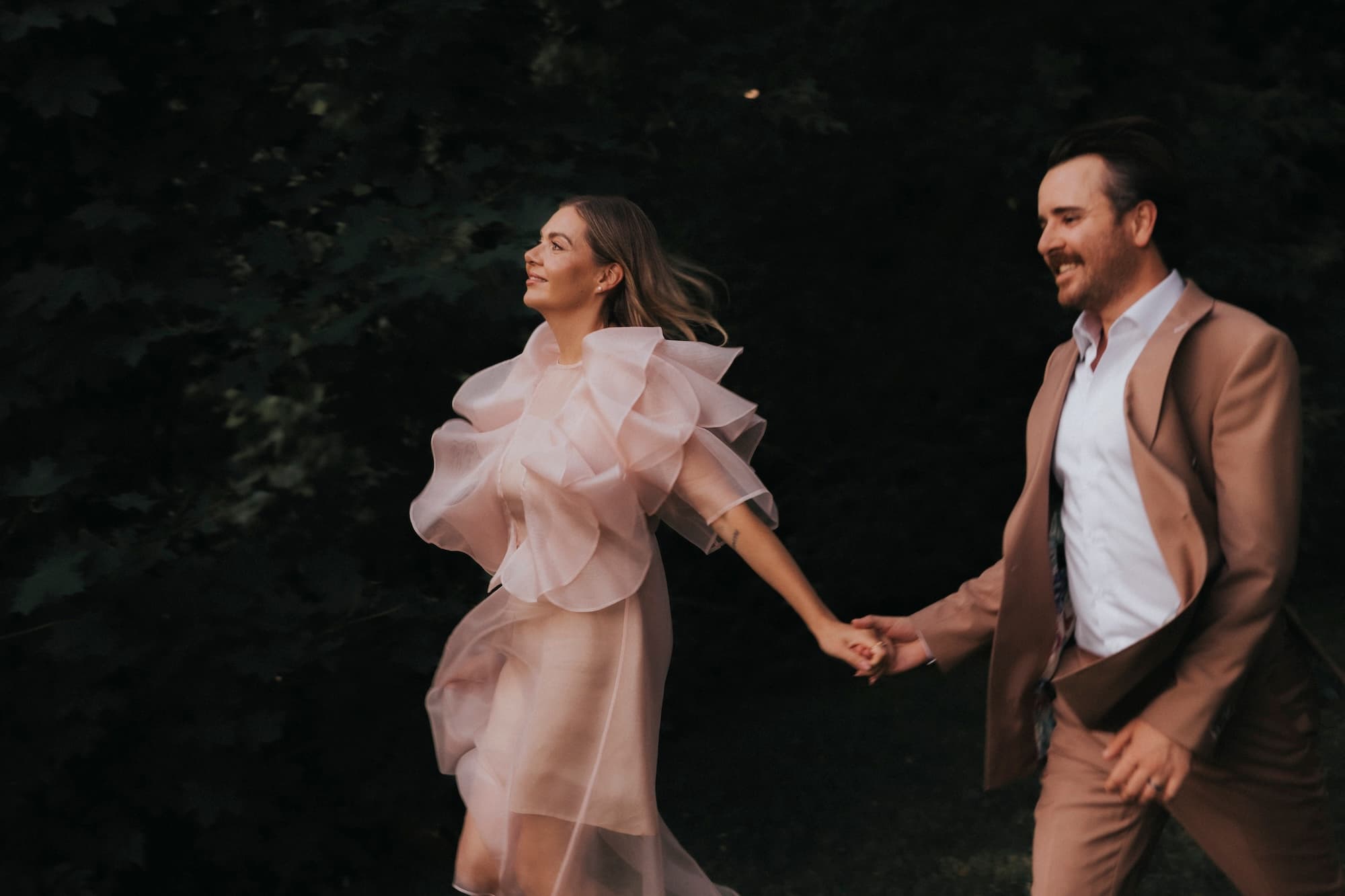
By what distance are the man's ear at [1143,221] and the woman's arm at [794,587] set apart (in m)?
1.01

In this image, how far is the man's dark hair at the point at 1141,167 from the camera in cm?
271

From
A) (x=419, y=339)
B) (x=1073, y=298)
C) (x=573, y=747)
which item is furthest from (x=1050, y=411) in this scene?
(x=419, y=339)

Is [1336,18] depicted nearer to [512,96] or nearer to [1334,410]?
[1334,410]

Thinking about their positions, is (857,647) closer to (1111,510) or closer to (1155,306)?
(1111,510)

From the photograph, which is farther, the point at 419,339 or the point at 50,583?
the point at 419,339

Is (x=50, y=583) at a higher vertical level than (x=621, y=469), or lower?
lower

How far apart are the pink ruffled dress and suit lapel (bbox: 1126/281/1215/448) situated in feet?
3.11

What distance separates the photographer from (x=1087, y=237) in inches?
107

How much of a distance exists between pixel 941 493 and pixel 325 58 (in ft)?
14.4

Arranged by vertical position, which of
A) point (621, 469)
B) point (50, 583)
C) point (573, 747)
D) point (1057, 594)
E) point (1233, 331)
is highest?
point (1233, 331)

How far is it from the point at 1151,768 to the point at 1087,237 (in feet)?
3.11

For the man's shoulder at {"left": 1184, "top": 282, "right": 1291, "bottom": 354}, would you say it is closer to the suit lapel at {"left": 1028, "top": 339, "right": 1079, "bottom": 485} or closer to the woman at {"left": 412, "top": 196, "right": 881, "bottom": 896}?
the suit lapel at {"left": 1028, "top": 339, "right": 1079, "bottom": 485}

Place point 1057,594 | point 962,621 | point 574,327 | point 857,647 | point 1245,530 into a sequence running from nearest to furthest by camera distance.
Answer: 1. point 1245,530
2. point 1057,594
3. point 962,621
4. point 857,647
5. point 574,327

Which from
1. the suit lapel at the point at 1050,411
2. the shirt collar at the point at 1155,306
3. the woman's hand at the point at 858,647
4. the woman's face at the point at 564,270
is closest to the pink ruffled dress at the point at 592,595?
the woman's face at the point at 564,270
